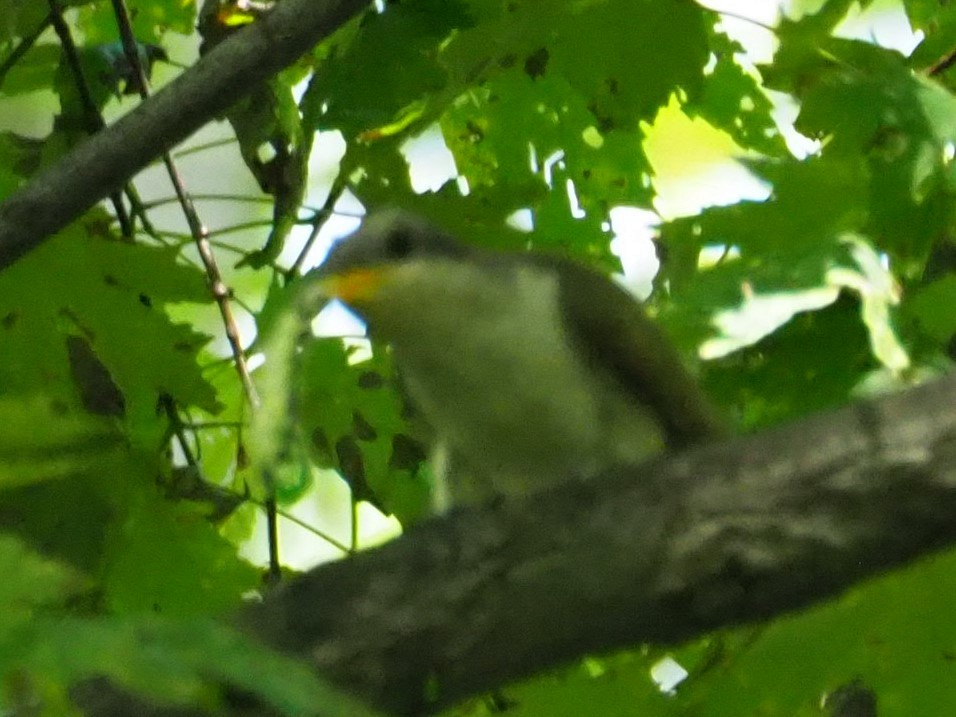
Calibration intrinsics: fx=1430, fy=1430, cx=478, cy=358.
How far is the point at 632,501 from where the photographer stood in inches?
52.6

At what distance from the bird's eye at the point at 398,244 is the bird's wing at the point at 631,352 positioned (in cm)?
22

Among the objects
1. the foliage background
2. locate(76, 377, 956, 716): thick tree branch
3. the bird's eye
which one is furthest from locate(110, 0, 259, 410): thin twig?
locate(76, 377, 956, 716): thick tree branch

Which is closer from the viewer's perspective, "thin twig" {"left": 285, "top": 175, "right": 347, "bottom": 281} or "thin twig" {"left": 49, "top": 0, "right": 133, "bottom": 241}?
"thin twig" {"left": 49, "top": 0, "right": 133, "bottom": 241}

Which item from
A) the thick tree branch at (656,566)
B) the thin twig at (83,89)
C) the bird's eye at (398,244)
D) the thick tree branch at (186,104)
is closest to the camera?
the thick tree branch at (656,566)

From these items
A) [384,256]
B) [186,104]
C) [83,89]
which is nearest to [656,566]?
[186,104]

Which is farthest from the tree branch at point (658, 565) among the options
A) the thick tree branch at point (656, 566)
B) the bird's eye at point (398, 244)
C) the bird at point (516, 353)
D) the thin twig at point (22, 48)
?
the thin twig at point (22, 48)

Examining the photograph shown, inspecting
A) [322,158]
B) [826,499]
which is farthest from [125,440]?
[322,158]

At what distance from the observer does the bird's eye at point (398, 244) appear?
6.63 ft

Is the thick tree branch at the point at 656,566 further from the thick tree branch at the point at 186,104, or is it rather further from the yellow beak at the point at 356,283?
the yellow beak at the point at 356,283

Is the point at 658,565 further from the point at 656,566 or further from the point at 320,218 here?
the point at 320,218

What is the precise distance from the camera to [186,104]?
1604mm

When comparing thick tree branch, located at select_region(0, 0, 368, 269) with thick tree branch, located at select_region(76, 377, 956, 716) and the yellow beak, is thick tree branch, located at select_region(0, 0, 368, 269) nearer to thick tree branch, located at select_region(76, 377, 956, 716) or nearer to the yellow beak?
the yellow beak

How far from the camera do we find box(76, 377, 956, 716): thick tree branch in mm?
1245

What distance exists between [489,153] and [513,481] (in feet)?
1.63
